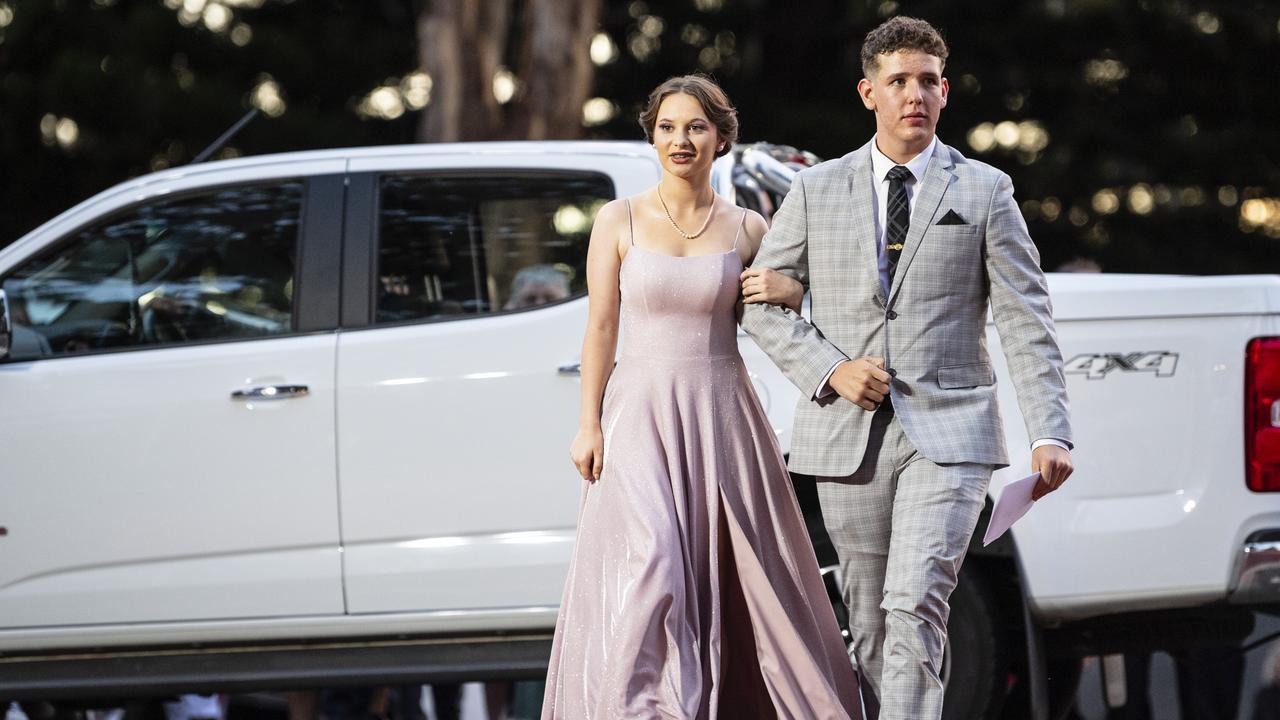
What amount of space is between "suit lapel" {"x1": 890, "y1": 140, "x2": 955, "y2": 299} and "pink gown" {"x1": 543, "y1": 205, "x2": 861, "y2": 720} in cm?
45

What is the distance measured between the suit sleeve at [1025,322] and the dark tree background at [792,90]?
1001 cm

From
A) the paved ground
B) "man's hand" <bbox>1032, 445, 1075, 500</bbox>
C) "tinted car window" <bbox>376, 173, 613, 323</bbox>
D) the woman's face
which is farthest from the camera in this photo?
the paved ground

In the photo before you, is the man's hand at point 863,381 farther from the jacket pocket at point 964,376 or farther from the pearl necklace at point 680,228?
the pearl necklace at point 680,228

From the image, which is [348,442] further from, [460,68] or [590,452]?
[460,68]

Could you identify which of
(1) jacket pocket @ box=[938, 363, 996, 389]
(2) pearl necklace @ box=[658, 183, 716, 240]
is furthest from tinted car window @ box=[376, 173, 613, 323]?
(1) jacket pocket @ box=[938, 363, 996, 389]

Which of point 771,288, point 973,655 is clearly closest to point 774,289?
point 771,288

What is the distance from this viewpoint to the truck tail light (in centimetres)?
406

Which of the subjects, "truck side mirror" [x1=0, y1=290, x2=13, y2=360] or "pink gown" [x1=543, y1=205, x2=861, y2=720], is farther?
"truck side mirror" [x1=0, y1=290, x2=13, y2=360]

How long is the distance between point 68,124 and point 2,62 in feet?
2.77

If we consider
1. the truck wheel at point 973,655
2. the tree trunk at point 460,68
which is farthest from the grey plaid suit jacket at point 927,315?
the tree trunk at point 460,68

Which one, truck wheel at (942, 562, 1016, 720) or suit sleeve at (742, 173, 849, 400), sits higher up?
suit sleeve at (742, 173, 849, 400)

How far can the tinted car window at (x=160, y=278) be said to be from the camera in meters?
4.66

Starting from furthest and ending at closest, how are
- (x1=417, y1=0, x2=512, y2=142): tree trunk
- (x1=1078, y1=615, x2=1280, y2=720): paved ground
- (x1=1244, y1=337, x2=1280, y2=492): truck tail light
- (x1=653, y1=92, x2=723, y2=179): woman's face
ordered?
1. (x1=417, y1=0, x2=512, y2=142): tree trunk
2. (x1=1078, y1=615, x2=1280, y2=720): paved ground
3. (x1=1244, y1=337, x2=1280, y2=492): truck tail light
4. (x1=653, y1=92, x2=723, y2=179): woman's face

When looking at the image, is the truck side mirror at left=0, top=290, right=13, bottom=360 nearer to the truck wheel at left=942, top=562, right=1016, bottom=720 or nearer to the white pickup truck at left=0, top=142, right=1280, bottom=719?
the white pickup truck at left=0, top=142, right=1280, bottom=719
